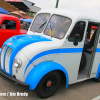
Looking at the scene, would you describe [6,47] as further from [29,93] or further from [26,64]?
[29,93]

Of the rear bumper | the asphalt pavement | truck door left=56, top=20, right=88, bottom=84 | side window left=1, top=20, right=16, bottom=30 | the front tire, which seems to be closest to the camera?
the rear bumper

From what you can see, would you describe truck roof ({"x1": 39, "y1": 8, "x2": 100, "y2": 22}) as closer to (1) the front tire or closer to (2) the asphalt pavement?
(1) the front tire

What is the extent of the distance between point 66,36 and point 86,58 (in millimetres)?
1634

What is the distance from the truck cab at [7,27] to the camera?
6.28 meters

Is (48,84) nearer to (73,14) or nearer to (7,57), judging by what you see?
(7,57)

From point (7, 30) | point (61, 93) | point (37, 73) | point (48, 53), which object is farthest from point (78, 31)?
point (7, 30)

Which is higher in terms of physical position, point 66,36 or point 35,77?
point 66,36

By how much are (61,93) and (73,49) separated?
138cm

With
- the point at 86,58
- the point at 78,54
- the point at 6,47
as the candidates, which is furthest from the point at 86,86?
the point at 6,47

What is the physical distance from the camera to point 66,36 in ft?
11.0

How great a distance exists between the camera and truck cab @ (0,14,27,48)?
247 inches

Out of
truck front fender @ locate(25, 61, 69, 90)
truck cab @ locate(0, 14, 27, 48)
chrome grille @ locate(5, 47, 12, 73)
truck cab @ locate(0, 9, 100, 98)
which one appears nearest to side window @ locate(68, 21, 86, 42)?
truck cab @ locate(0, 9, 100, 98)

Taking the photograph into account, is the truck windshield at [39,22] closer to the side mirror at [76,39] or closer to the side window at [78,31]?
the side window at [78,31]

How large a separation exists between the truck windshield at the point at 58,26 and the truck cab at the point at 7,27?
3353 millimetres
